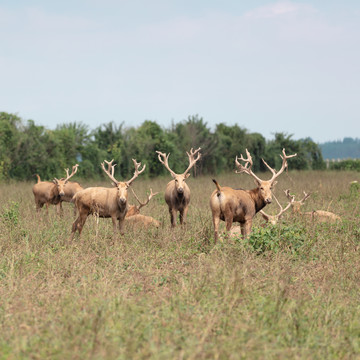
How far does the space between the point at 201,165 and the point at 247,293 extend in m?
27.9

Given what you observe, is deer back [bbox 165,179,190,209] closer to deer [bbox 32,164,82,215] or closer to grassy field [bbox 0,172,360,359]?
grassy field [bbox 0,172,360,359]

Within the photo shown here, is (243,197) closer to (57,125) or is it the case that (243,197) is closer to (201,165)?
(57,125)

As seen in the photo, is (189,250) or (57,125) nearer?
(189,250)

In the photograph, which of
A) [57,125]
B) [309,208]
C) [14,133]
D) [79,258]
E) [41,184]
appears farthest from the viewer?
[57,125]

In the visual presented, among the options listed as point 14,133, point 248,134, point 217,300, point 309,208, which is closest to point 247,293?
point 217,300

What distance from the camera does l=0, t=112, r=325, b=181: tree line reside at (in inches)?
948

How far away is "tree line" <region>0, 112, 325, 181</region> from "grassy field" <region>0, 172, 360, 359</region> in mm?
16205

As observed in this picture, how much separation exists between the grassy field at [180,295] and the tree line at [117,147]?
→ 1620cm

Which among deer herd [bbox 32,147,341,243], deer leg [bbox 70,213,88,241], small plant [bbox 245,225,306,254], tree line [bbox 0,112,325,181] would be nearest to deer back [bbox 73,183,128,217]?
deer herd [bbox 32,147,341,243]

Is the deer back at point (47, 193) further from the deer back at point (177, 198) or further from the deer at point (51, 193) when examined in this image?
the deer back at point (177, 198)

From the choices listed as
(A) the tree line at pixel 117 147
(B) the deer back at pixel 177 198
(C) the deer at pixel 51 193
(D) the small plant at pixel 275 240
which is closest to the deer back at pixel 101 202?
(B) the deer back at pixel 177 198

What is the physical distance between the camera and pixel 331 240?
25.8ft

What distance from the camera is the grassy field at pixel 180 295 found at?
3.89 metres

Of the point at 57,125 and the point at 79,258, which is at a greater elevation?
the point at 57,125
